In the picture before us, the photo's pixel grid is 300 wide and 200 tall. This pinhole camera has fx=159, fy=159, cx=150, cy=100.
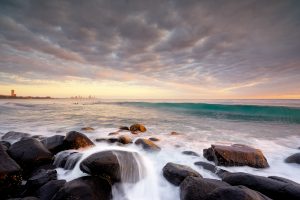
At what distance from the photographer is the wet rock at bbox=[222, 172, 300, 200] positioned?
312cm

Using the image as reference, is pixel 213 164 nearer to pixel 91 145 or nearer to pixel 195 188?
pixel 195 188

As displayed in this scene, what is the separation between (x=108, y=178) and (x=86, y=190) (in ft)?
2.25

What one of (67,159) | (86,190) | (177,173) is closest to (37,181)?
(67,159)

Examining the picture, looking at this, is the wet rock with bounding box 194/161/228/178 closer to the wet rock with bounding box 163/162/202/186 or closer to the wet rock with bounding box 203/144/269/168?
the wet rock with bounding box 203/144/269/168

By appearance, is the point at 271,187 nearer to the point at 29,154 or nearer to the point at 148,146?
the point at 148,146

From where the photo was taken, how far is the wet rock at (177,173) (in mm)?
4152

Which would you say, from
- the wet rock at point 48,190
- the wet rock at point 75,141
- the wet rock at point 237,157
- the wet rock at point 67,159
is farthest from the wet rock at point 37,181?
the wet rock at point 237,157

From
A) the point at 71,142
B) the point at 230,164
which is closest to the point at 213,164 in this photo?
the point at 230,164

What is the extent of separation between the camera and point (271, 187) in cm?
327

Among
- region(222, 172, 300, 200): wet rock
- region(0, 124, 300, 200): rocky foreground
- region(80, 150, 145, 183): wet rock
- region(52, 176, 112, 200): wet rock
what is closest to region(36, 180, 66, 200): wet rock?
region(0, 124, 300, 200): rocky foreground

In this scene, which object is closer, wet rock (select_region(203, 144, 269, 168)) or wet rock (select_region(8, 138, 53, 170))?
wet rock (select_region(8, 138, 53, 170))

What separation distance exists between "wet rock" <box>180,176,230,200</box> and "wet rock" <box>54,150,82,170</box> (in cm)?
338

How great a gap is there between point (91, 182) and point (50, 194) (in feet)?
2.82

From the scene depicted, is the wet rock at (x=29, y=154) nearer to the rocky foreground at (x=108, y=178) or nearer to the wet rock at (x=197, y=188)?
the rocky foreground at (x=108, y=178)
